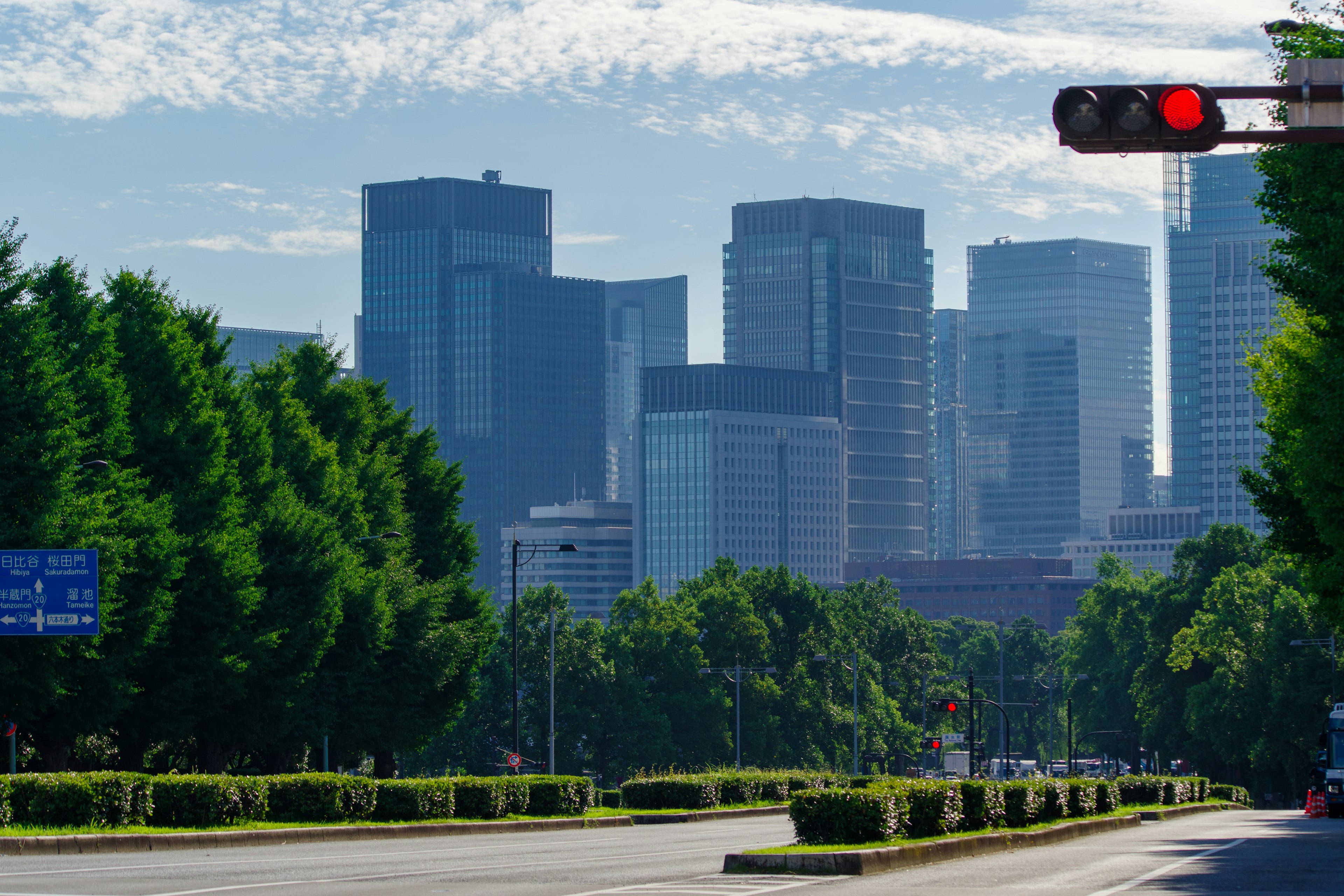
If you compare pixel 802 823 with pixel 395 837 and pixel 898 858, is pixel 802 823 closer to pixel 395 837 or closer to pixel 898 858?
pixel 898 858

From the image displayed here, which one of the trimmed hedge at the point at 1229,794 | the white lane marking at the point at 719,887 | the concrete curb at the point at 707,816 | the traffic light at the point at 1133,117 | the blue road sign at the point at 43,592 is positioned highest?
the traffic light at the point at 1133,117

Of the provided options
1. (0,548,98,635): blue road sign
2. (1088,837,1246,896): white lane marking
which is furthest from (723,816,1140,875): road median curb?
(0,548,98,635): blue road sign

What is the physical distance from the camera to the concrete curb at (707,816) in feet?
169

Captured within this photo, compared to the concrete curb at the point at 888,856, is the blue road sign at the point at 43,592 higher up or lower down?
higher up

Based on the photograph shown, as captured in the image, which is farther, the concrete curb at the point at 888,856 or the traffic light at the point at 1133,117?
the concrete curb at the point at 888,856

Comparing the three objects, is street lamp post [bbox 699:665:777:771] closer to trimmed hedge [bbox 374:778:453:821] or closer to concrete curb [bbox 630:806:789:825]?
concrete curb [bbox 630:806:789:825]

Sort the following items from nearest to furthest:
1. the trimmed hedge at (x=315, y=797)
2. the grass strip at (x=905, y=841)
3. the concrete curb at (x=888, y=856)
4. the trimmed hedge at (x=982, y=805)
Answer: the concrete curb at (x=888, y=856) < the grass strip at (x=905, y=841) < the trimmed hedge at (x=982, y=805) < the trimmed hedge at (x=315, y=797)

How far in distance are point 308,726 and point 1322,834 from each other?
98.1 ft

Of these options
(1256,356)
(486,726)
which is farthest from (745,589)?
(1256,356)

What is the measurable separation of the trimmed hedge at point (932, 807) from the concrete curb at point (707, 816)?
1023 centimetres

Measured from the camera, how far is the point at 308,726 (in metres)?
56.4

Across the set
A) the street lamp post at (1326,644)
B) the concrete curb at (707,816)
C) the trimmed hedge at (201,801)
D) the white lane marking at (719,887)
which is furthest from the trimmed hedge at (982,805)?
the street lamp post at (1326,644)

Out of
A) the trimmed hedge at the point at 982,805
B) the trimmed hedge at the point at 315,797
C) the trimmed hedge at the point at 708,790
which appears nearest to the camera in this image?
the trimmed hedge at the point at 982,805

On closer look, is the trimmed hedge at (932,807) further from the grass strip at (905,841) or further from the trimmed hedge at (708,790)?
the trimmed hedge at (708,790)
